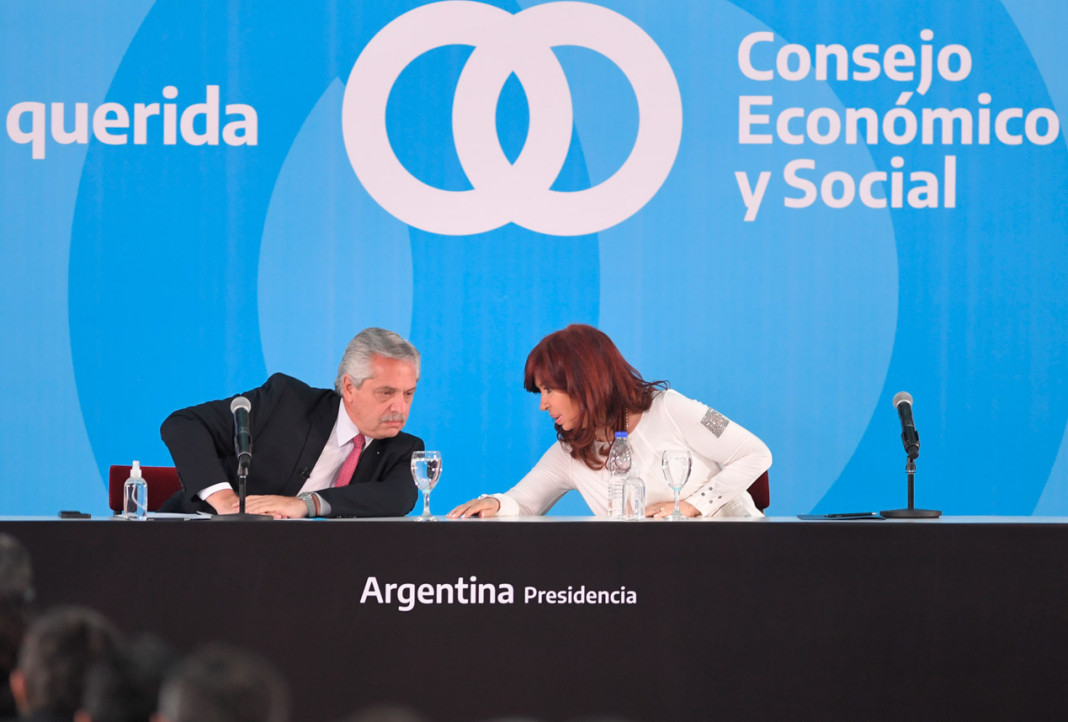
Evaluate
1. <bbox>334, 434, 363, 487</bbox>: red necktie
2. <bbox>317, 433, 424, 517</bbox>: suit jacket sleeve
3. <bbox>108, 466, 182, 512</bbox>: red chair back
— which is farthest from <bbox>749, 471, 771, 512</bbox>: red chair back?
<bbox>108, 466, 182, 512</bbox>: red chair back

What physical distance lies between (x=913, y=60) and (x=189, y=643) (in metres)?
3.86

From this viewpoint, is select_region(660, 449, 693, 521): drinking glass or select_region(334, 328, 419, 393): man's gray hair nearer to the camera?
select_region(660, 449, 693, 521): drinking glass

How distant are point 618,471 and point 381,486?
712mm

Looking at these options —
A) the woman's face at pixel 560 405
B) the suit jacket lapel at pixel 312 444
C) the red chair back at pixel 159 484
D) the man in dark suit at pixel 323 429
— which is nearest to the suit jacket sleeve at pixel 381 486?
the man in dark suit at pixel 323 429

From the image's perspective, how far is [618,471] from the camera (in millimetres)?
3072

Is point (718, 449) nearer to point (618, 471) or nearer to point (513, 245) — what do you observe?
point (618, 471)

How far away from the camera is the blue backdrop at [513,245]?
495 centimetres

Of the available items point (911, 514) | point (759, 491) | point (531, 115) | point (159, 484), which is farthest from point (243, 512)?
point (531, 115)

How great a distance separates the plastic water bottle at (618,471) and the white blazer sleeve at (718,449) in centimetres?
45

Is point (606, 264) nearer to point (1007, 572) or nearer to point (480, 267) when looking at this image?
point (480, 267)

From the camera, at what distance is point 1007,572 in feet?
8.84

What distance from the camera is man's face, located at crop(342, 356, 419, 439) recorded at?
Answer: 3.60m

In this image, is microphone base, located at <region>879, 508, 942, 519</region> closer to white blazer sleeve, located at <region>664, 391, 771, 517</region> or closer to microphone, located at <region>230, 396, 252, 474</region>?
white blazer sleeve, located at <region>664, 391, 771, 517</region>

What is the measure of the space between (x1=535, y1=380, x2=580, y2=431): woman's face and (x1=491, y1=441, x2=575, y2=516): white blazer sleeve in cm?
13
